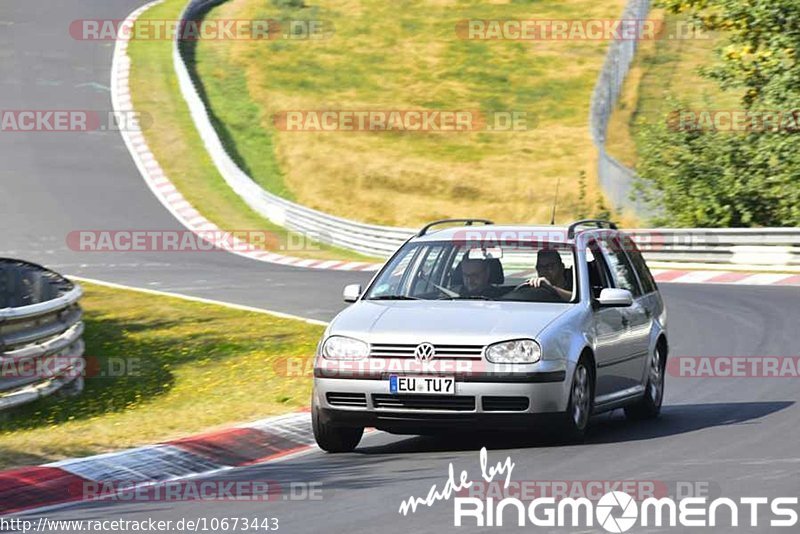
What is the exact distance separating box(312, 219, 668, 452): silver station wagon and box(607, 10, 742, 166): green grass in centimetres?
2934

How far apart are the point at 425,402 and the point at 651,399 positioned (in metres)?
2.79

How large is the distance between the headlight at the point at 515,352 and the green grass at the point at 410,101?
27594 millimetres

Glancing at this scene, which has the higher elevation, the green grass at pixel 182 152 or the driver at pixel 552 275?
the driver at pixel 552 275

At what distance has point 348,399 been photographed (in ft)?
33.2

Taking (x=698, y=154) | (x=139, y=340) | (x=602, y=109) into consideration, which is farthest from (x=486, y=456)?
(x=602, y=109)

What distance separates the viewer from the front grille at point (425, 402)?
9.88 metres

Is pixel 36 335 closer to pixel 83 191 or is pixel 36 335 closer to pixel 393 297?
pixel 393 297

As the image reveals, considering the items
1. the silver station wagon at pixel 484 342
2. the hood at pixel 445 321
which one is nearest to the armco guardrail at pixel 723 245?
the silver station wagon at pixel 484 342

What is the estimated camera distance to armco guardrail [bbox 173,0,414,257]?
1313 inches

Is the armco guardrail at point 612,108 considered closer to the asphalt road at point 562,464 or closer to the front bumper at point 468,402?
the asphalt road at point 562,464

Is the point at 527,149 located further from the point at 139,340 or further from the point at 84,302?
the point at 139,340

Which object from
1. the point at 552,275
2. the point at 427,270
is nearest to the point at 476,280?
the point at 427,270

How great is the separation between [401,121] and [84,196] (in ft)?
48.3

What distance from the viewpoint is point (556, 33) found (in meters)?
61.9
